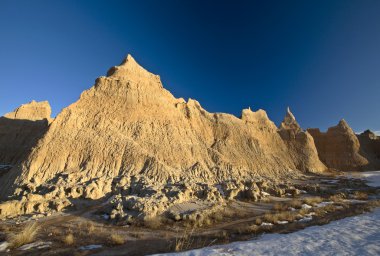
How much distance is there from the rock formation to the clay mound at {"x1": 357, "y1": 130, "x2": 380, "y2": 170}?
20267 millimetres

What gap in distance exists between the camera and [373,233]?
8.41 meters

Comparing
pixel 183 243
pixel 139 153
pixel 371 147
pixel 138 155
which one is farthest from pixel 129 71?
pixel 371 147

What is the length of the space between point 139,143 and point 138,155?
2507mm

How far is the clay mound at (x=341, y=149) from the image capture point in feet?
171

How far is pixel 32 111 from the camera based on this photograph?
42625mm

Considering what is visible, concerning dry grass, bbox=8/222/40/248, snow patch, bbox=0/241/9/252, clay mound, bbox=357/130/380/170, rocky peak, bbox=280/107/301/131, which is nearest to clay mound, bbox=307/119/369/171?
clay mound, bbox=357/130/380/170

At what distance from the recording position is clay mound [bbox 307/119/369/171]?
171 ft

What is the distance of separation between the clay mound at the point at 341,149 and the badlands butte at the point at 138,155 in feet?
10.5

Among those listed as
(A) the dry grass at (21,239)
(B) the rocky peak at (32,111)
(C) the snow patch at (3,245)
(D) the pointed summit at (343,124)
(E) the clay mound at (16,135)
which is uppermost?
(D) the pointed summit at (343,124)

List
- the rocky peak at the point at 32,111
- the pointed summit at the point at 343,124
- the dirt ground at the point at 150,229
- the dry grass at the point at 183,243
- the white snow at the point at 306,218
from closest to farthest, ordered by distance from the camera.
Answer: the dry grass at the point at 183,243
the dirt ground at the point at 150,229
the white snow at the point at 306,218
the rocky peak at the point at 32,111
the pointed summit at the point at 343,124

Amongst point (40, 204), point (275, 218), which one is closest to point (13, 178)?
point (40, 204)

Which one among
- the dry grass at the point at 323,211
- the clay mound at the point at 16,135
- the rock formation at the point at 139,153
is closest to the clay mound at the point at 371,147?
the rock formation at the point at 139,153

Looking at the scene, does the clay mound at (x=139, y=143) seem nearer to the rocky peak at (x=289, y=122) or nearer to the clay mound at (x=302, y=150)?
the clay mound at (x=302, y=150)

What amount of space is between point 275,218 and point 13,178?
20859 millimetres
